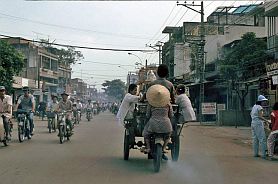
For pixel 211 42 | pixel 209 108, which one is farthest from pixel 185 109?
pixel 211 42

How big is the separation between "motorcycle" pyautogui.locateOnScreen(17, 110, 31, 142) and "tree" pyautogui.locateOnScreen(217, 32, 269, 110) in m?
18.0

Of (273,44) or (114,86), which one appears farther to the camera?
(114,86)

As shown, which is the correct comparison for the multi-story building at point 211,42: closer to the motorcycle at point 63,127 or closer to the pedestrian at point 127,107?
the motorcycle at point 63,127

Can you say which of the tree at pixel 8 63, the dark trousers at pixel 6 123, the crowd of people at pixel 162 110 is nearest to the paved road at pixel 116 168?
the crowd of people at pixel 162 110

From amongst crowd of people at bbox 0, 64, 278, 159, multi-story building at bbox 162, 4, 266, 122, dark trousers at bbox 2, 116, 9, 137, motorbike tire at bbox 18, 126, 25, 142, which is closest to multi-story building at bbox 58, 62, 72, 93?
multi-story building at bbox 162, 4, 266, 122

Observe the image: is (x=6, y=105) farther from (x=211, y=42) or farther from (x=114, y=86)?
(x=114, y=86)

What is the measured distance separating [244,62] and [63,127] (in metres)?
18.4

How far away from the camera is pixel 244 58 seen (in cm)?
2959

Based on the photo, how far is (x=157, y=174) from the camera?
8.28m

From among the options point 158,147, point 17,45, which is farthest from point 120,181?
point 17,45

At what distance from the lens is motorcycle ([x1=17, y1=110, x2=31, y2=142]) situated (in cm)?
1436

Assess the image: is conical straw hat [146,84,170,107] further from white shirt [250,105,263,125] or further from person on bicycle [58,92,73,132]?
person on bicycle [58,92,73,132]

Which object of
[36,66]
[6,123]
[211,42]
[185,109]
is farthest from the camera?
[36,66]

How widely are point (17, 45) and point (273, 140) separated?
50.4 meters
